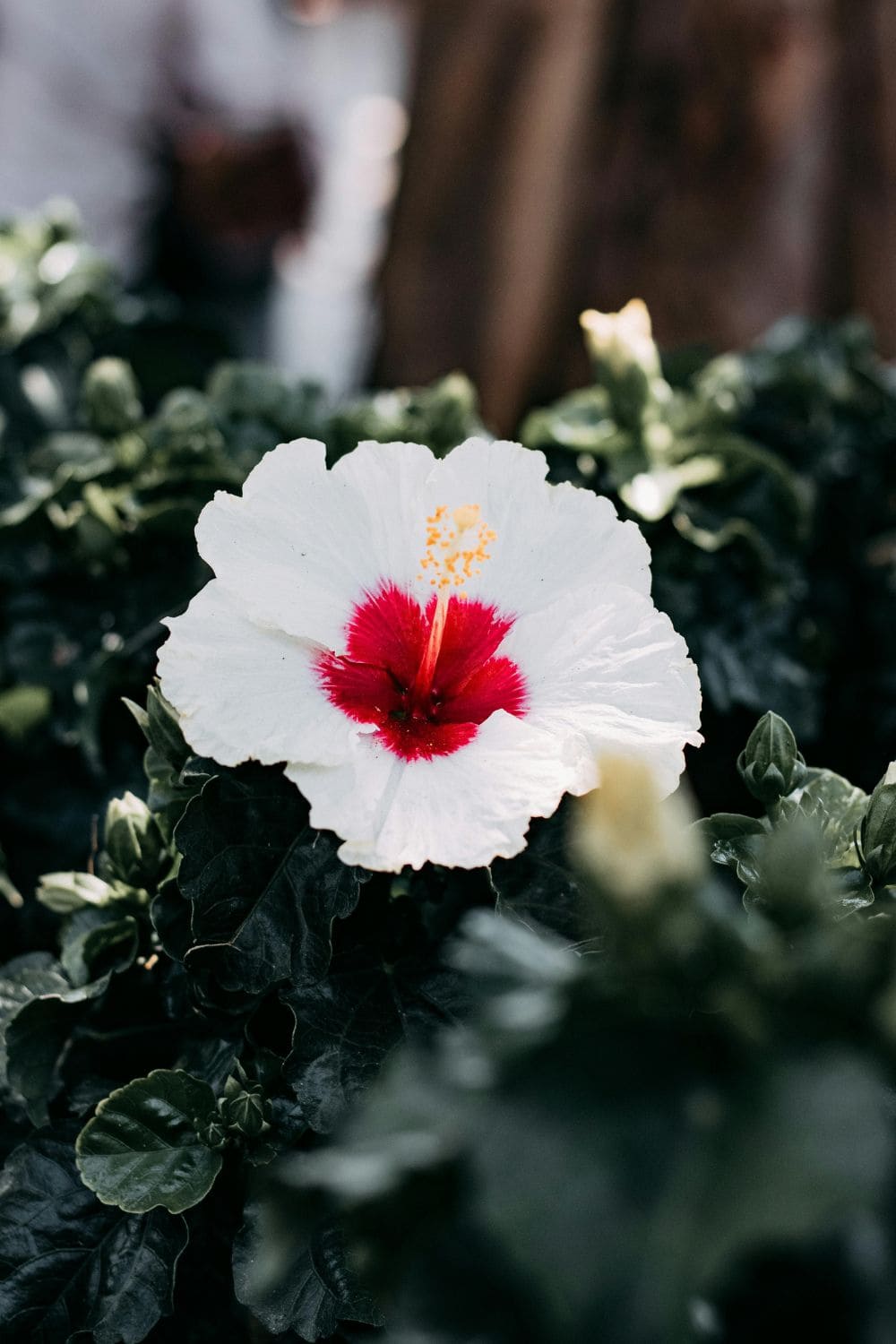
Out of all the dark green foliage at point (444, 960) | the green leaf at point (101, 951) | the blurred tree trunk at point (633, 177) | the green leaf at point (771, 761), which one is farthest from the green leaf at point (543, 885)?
the blurred tree trunk at point (633, 177)

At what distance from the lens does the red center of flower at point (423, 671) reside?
660mm

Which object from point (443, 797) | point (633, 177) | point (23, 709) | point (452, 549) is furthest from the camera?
point (633, 177)

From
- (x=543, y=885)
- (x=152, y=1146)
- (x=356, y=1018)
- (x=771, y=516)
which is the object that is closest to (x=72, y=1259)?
(x=152, y=1146)

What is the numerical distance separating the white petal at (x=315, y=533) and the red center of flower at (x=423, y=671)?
0.02 metres

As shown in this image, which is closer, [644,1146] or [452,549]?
[644,1146]

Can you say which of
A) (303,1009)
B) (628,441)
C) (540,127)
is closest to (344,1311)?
(303,1009)

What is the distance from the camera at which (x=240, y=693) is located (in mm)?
613

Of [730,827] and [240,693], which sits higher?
[240,693]

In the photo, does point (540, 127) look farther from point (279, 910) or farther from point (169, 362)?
point (279, 910)

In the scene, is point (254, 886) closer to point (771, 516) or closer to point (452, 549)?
point (452, 549)

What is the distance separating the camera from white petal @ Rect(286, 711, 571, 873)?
0.57 metres

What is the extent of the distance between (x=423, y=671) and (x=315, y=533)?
10 centimetres

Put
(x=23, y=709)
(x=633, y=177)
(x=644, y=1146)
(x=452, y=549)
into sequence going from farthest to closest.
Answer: (x=633, y=177), (x=23, y=709), (x=452, y=549), (x=644, y=1146)

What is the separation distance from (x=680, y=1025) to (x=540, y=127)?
171 cm
